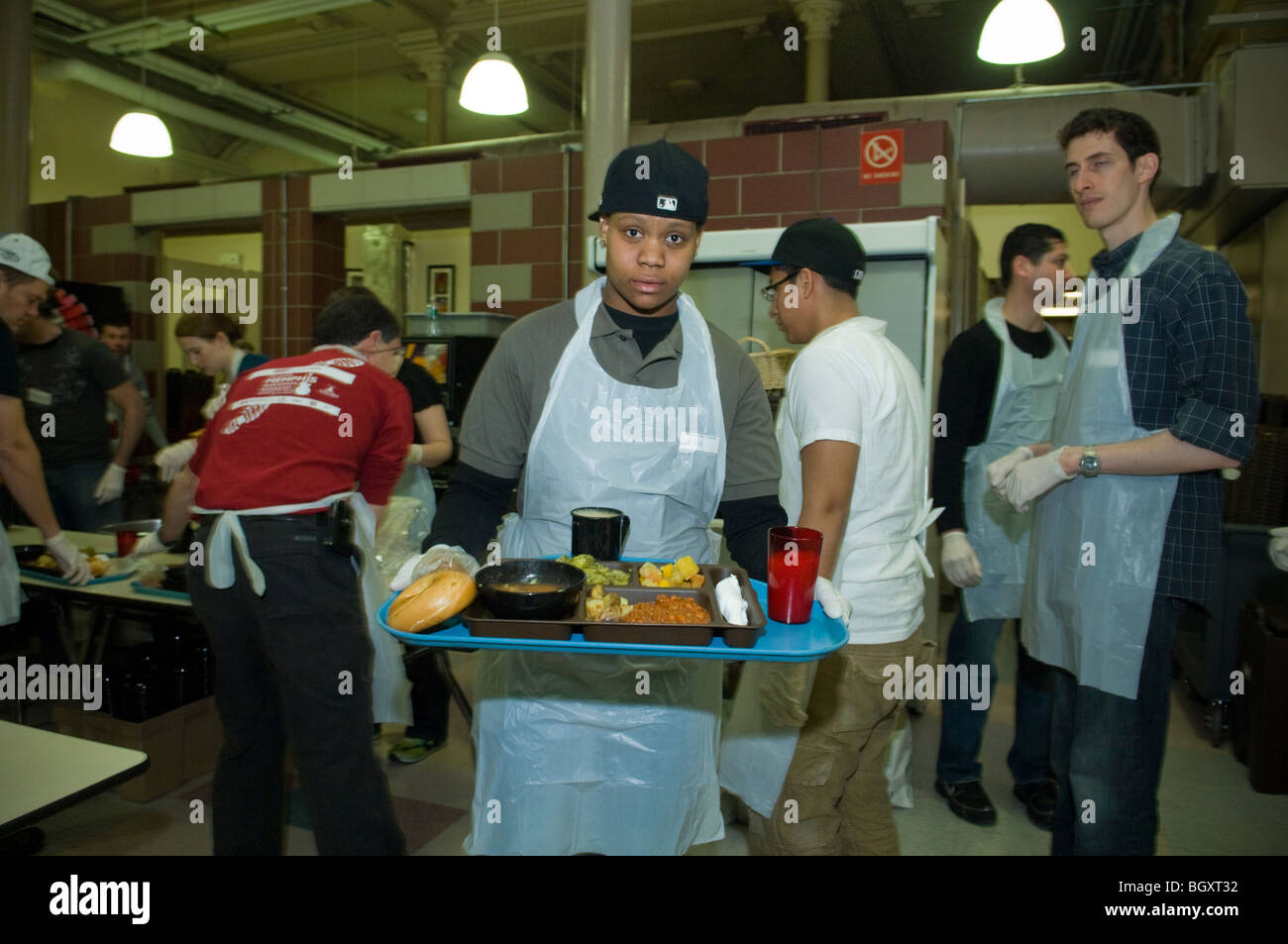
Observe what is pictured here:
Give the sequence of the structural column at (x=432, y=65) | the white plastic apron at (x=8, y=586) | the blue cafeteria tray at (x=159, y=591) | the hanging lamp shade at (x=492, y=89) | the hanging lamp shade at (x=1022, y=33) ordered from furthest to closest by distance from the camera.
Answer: the structural column at (x=432, y=65), the hanging lamp shade at (x=492, y=89), the hanging lamp shade at (x=1022, y=33), the blue cafeteria tray at (x=159, y=591), the white plastic apron at (x=8, y=586)

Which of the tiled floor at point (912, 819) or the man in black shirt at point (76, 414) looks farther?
the man in black shirt at point (76, 414)

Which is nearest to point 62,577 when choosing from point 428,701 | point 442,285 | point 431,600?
point 428,701

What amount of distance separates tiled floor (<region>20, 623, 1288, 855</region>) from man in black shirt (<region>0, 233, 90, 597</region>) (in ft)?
2.39

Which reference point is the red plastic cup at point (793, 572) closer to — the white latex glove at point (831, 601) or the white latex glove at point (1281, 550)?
the white latex glove at point (831, 601)

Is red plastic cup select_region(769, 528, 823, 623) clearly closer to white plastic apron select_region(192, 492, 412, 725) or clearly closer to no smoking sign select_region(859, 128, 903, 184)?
white plastic apron select_region(192, 492, 412, 725)

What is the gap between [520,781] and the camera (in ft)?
5.16

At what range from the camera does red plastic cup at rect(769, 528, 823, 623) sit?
4.48 feet

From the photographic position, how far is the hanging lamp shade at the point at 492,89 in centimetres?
502

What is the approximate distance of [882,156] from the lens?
457cm

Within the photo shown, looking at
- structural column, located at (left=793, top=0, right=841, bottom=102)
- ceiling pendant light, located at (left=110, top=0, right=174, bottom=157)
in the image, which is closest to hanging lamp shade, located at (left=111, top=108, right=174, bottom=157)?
ceiling pendant light, located at (left=110, top=0, right=174, bottom=157)

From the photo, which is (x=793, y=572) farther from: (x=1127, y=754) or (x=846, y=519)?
(x=1127, y=754)

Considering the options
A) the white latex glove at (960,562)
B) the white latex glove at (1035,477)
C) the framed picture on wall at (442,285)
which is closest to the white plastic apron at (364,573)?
the white latex glove at (1035,477)

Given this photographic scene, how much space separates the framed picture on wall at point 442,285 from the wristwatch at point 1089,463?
8197 millimetres
